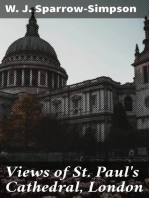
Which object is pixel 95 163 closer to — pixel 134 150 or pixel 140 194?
pixel 140 194

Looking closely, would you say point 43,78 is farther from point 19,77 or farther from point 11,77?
point 11,77

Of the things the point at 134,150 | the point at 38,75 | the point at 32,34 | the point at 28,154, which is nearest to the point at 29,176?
the point at 28,154

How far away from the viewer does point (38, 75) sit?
188 feet

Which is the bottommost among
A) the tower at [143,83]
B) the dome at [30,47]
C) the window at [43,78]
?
the tower at [143,83]

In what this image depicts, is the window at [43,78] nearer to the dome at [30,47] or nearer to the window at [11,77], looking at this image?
the window at [11,77]

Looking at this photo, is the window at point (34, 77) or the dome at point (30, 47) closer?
the window at point (34, 77)

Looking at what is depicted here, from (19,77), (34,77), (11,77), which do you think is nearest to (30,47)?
(34,77)

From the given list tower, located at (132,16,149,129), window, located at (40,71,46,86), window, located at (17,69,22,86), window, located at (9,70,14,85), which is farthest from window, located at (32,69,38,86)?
tower, located at (132,16,149,129)

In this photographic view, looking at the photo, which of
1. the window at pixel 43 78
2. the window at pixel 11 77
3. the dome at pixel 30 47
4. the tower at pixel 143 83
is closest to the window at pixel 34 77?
the window at pixel 43 78

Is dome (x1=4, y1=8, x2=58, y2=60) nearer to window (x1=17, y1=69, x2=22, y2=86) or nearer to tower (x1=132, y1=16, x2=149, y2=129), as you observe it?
window (x1=17, y1=69, x2=22, y2=86)

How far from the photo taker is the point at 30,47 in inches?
2527

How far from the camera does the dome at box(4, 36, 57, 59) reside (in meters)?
63.8

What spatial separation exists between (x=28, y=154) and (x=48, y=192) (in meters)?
4.53

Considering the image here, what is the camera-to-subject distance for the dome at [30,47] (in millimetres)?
63781
